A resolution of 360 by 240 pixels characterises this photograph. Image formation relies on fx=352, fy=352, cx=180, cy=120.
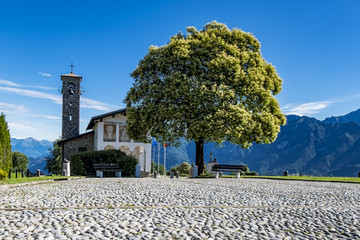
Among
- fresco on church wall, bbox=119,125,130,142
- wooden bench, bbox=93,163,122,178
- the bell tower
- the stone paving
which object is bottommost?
the stone paving

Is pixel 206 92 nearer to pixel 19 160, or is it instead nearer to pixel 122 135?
pixel 122 135

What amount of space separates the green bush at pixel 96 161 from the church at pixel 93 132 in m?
8.27

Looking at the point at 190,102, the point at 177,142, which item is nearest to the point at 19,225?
the point at 190,102

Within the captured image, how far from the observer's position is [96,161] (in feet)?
86.8

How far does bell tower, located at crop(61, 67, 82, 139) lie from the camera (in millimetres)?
44000

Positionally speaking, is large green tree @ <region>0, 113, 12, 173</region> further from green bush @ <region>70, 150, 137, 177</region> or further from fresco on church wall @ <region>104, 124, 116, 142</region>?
fresco on church wall @ <region>104, 124, 116, 142</region>

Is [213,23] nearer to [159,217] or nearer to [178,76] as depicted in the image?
[178,76]

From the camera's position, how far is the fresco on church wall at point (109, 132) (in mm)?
36719

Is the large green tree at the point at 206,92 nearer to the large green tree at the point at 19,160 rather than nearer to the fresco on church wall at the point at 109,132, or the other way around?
the fresco on church wall at the point at 109,132

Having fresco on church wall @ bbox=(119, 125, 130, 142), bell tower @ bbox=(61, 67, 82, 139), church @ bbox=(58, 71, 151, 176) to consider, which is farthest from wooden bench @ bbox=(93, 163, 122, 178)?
bell tower @ bbox=(61, 67, 82, 139)

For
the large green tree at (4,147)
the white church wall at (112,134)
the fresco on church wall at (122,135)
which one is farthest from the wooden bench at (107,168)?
the fresco on church wall at (122,135)

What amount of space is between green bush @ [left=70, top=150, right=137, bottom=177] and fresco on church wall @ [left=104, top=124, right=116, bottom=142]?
10.1m

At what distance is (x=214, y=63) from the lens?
24125 mm

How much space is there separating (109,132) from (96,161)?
10.7 m
